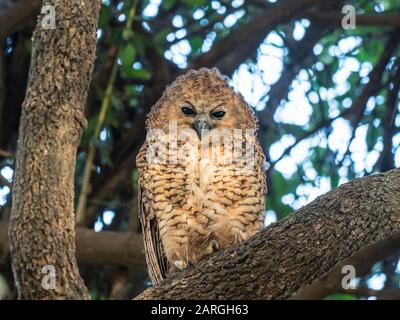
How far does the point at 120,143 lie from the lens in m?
5.73

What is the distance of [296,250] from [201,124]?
114cm

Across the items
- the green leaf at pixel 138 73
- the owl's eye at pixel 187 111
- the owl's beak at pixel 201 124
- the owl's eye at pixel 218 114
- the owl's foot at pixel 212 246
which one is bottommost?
the owl's foot at pixel 212 246

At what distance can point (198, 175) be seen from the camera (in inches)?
154

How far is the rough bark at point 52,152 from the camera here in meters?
2.84

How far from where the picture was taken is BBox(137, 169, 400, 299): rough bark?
2977 millimetres

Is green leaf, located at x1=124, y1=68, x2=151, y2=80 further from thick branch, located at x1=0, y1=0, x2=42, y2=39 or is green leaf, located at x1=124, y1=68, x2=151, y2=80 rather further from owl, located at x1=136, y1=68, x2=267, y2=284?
owl, located at x1=136, y1=68, x2=267, y2=284

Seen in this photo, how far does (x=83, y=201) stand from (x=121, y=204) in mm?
346

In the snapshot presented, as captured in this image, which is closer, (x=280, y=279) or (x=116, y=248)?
(x=280, y=279)

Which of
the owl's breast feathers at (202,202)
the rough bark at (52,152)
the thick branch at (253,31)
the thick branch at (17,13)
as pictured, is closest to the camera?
the rough bark at (52,152)

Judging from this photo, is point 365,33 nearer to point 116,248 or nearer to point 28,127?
point 116,248

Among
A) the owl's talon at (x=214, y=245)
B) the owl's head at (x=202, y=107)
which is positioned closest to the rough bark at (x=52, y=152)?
the owl's head at (x=202, y=107)

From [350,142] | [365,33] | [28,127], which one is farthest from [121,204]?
[28,127]

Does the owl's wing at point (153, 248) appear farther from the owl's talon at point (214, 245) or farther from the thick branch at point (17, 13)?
the thick branch at point (17, 13)

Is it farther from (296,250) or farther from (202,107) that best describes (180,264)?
(296,250)
